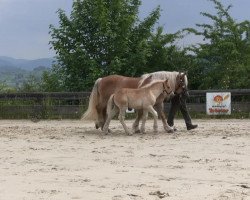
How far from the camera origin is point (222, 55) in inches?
878

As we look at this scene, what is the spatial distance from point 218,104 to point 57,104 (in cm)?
558

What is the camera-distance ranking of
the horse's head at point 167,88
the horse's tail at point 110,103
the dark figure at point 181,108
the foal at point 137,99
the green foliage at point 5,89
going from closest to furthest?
the foal at point 137,99 → the horse's tail at point 110,103 → the horse's head at point 167,88 → the dark figure at point 181,108 → the green foliage at point 5,89

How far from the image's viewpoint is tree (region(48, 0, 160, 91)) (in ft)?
67.9

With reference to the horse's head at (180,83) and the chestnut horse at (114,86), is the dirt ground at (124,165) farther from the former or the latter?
the horse's head at (180,83)

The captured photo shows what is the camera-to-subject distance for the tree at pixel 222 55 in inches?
832

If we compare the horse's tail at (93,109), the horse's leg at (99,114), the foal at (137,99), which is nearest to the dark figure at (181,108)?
the foal at (137,99)

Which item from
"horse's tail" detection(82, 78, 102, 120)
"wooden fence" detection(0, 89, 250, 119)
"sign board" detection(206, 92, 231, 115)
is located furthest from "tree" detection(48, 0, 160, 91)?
"horse's tail" detection(82, 78, 102, 120)

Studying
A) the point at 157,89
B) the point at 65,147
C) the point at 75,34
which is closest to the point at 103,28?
the point at 75,34

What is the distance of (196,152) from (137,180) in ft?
10.1

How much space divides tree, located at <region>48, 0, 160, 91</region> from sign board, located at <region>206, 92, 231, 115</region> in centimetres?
311

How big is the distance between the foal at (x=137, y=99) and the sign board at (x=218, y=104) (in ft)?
17.6

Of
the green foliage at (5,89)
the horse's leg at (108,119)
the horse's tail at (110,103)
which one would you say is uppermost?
the green foliage at (5,89)

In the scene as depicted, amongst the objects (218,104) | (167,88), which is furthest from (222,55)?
(167,88)

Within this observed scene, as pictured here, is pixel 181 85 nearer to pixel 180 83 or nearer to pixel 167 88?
pixel 180 83
